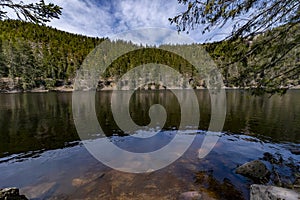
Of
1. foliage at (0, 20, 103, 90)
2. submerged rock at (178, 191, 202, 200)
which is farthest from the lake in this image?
foliage at (0, 20, 103, 90)

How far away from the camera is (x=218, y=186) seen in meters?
6.62

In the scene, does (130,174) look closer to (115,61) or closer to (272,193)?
(272,193)

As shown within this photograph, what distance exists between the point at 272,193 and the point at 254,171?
4.12m

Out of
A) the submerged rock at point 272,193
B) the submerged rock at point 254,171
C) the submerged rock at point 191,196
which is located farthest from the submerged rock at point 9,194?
the submerged rock at point 254,171

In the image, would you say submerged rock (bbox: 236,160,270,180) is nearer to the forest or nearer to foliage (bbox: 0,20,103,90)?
the forest

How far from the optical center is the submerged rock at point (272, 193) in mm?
3527

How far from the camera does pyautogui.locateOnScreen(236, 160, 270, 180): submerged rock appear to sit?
281 inches

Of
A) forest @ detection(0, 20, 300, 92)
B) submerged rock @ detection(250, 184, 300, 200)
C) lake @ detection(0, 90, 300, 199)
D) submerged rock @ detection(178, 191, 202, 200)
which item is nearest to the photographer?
submerged rock @ detection(250, 184, 300, 200)

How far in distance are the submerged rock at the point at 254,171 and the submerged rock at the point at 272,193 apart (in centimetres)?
340

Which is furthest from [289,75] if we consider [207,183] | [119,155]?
[119,155]

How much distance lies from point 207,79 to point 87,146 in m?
9.14

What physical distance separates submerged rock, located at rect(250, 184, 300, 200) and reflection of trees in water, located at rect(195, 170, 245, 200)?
6.53 ft

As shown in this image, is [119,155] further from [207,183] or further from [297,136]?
[297,136]

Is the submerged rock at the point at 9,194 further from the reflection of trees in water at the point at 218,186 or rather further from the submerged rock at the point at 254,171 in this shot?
the submerged rock at the point at 254,171
